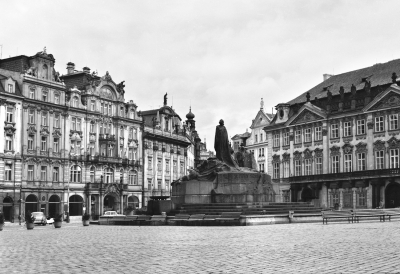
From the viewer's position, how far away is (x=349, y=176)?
62312 mm

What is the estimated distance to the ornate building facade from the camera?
61969 mm

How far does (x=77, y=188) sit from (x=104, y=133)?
813cm

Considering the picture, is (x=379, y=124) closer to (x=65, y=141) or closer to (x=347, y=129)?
(x=347, y=129)

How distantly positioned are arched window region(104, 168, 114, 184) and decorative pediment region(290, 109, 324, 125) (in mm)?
22825

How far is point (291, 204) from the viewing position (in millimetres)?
33812

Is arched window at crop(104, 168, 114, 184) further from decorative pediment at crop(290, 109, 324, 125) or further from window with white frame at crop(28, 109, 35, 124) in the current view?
decorative pediment at crop(290, 109, 324, 125)

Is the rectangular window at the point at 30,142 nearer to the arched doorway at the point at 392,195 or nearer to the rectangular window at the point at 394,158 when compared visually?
the arched doorway at the point at 392,195

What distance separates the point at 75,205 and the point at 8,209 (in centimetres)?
952

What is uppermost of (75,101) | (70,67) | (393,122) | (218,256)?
(70,67)

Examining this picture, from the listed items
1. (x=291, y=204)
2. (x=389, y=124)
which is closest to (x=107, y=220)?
(x=291, y=204)

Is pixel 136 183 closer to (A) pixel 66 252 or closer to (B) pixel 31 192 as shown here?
(B) pixel 31 192

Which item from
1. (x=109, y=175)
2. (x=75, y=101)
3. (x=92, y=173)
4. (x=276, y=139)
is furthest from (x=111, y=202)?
(x=276, y=139)

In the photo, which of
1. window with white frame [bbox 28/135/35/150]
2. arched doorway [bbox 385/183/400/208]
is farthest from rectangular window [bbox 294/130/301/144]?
window with white frame [bbox 28/135/35/150]

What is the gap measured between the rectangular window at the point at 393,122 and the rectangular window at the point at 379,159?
102 inches
